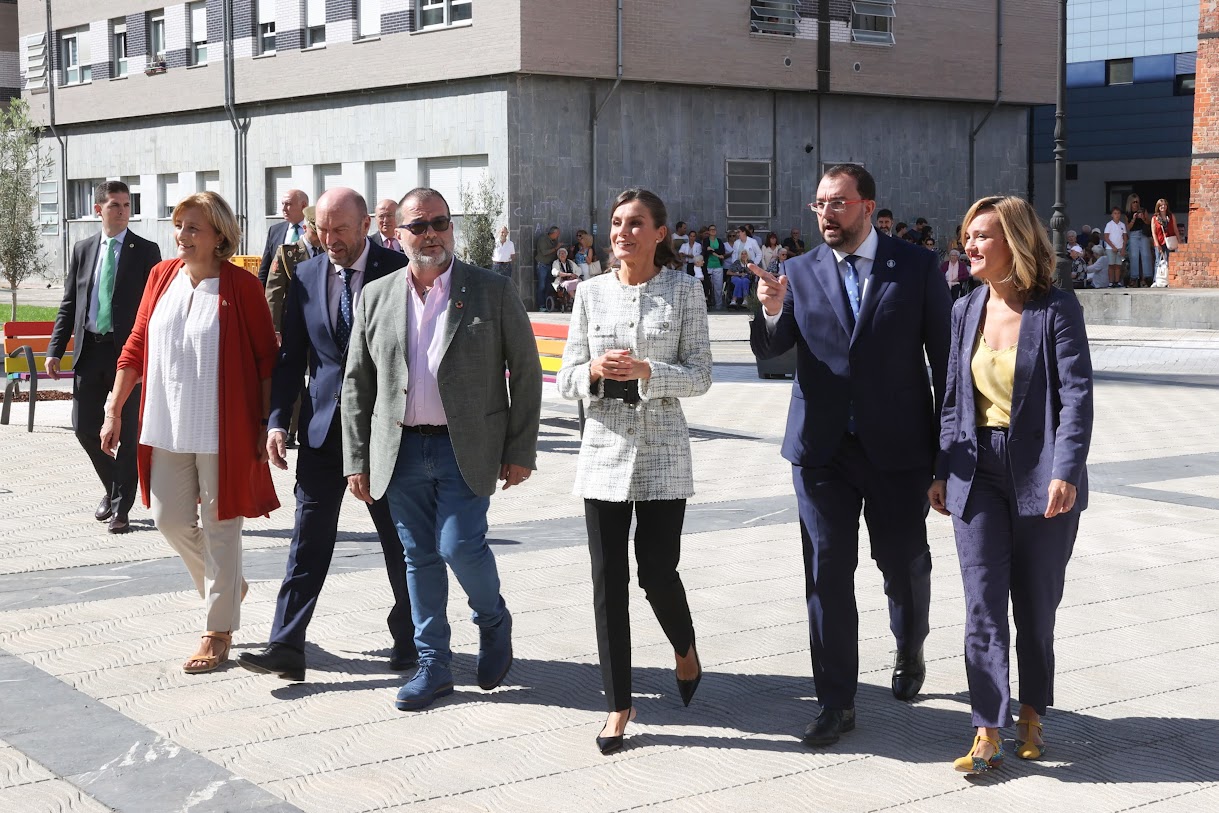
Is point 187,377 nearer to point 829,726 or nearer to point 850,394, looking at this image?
point 850,394

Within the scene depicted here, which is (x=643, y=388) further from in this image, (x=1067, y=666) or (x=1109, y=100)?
(x=1109, y=100)

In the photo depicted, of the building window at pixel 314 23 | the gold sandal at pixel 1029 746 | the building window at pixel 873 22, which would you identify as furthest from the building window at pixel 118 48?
the gold sandal at pixel 1029 746

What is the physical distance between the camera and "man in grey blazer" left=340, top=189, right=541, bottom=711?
5.82m

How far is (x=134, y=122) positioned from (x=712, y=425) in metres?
32.0

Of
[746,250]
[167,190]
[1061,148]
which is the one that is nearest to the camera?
[1061,148]

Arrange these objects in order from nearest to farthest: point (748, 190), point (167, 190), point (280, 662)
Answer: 1. point (280, 662)
2. point (748, 190)
3. point (167, 190)

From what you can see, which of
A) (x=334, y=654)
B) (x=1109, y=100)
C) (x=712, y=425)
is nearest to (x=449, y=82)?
(x=712, y=425)

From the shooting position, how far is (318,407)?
627 centimetres

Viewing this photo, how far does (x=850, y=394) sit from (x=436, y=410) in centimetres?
143

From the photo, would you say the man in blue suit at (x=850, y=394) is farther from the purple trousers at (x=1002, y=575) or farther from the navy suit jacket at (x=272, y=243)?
the navy suit jacket at (x=272, y=243)

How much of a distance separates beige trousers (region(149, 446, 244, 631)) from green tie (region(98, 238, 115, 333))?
126 inches

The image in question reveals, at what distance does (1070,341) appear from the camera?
199 inches

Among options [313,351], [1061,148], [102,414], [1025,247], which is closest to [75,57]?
[1061,148]

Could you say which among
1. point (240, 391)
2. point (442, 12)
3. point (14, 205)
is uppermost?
point (442, 12)
